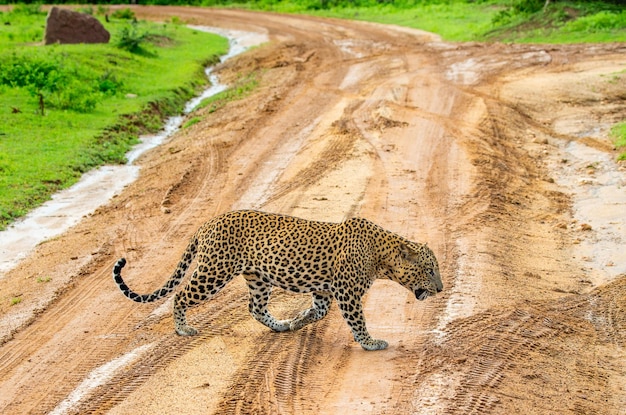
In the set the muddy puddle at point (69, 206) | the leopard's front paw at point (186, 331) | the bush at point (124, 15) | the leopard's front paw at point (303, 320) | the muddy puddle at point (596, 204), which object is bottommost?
the bush at point (124, 15)

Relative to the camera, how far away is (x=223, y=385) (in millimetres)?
10430

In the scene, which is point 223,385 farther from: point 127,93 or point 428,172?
point 127,93

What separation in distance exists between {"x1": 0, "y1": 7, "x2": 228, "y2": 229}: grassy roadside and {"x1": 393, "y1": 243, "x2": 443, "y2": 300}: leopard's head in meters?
10.2

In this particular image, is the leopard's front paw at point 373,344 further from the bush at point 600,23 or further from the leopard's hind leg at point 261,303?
the bush at point 600,23

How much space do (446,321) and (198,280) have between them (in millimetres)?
3345

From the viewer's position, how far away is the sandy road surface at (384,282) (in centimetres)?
1042

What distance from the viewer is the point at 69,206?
1966 cm

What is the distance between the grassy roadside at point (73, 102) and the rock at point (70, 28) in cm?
67

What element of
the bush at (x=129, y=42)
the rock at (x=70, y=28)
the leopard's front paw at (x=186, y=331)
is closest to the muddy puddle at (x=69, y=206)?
the leopard's front paw at (x=186, y=331)

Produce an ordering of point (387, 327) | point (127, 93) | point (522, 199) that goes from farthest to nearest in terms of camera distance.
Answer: point (127, 93) → point (522, 199) → point (387, 327)

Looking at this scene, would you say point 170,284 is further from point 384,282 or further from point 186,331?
point 384,282

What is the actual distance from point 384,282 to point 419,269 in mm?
2845

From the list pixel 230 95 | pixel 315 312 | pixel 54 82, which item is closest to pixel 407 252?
pixel 315 312

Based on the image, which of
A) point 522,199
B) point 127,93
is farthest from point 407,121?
point 127,93
